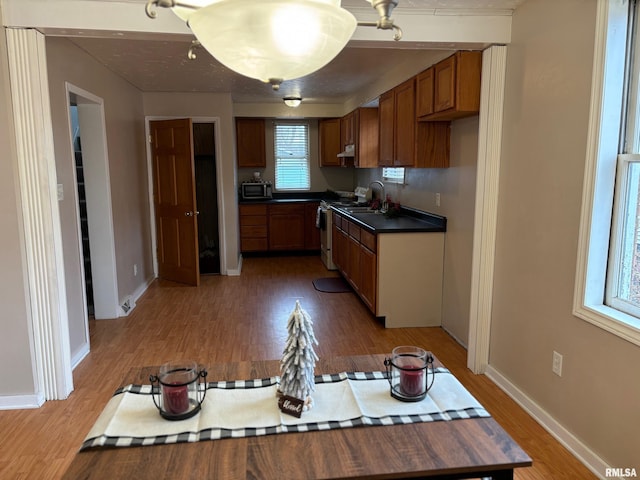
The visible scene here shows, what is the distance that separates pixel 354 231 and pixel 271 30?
145 inches

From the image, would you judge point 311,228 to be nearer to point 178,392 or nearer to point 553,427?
point 553,427

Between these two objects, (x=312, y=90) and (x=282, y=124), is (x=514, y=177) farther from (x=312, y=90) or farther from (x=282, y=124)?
(x=282, y=124)

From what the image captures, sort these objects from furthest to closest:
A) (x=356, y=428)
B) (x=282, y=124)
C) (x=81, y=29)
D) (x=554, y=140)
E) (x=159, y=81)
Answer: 1. (x=282, y=124)
2. (x=159, y=81)
3. (x=81, y=29)
4. (x=554, y=140)
5. (x=356, y=428)

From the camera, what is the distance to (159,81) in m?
4.94

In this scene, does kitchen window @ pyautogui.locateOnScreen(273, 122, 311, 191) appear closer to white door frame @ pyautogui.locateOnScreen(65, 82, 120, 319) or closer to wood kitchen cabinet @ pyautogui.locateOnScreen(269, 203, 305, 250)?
wood kitchen cabinet @ pyautogui.locateOnScreen(269, 203, 305, 250)

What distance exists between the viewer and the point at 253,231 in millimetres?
7066

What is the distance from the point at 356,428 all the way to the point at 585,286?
4.70 feet

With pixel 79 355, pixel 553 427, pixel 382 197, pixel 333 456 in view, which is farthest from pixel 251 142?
pixel 333 456

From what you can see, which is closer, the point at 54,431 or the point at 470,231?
the point at 54,431

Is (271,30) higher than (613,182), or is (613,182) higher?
(271,30)

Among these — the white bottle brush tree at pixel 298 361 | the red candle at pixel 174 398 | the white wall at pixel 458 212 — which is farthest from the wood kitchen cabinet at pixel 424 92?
the red candle at pixel 174 398

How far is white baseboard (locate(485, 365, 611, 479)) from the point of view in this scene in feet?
6.84

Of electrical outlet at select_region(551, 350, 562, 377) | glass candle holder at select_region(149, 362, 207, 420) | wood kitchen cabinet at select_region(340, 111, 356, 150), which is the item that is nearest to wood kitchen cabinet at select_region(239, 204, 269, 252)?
wood kitchen cabinet at select_region(340, 111, 356, 150)

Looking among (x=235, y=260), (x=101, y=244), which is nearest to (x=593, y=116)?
(x=101, y=244)
